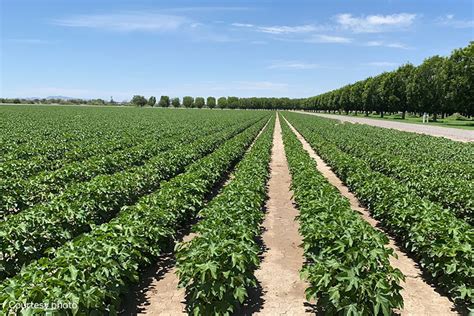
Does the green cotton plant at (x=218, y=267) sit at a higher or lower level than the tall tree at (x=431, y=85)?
lower

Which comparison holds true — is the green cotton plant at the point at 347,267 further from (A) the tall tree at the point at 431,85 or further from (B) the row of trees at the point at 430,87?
(A) the tall tree at the point at 431,85

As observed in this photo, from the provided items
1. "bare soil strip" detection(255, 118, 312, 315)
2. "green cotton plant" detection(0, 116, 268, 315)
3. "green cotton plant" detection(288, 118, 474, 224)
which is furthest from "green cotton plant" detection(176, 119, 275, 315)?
"green cotton plant" detection(288, 118, 474, 224)

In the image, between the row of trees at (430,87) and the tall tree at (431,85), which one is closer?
the row of trees at (430,87)

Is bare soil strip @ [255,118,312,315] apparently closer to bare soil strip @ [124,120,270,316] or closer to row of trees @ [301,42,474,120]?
bare soil strip @ [124,120,270,316]

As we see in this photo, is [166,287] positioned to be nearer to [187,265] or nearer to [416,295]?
[187,265]

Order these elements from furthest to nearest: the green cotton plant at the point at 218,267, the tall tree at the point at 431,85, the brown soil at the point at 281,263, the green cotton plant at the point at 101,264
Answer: the tall tree at the point at 431,85 < the brown soil at the point at 281,263 < the green cotton plant at the point at 218,267 < the green cotton plant at the point at 101,264

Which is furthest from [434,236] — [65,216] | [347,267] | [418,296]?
[65,216]

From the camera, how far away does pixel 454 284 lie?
5.88m

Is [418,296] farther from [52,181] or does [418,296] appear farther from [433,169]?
[52,181]

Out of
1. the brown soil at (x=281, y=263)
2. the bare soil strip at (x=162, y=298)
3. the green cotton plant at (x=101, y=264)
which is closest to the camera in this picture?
the green cotton plant at (x=101, y=264)

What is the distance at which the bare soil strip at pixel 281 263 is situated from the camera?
5949mm

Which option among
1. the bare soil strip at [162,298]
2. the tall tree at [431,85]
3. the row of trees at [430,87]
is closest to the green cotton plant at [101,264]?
the bare soil strip at [162,298]

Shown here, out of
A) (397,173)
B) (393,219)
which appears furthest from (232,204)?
(397,173)

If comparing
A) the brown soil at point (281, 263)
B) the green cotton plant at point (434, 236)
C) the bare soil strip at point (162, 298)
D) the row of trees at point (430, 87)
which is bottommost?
the brown soil at point (281, 263)
